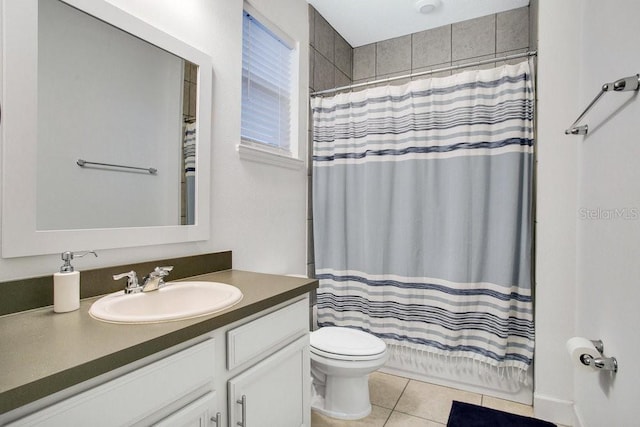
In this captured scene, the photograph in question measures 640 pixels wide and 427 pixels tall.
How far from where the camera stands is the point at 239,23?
1.85 meters

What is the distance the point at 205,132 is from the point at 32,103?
2.20ft

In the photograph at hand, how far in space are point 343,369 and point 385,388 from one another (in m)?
0.61

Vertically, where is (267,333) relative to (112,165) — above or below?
below

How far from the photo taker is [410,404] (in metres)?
2.01

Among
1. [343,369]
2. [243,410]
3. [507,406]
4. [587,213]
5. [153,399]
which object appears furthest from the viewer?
[507,406]

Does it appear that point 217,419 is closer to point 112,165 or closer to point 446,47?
→ point 112,165

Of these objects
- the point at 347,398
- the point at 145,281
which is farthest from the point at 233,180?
the point at 347,398

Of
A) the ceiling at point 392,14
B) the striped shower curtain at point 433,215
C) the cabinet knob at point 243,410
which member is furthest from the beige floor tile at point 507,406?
the ceiling at point 392,14

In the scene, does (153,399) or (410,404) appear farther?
(410,404)

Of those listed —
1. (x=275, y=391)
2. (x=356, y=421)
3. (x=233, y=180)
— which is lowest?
(x=356, y=421)

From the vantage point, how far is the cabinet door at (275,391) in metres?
1.10

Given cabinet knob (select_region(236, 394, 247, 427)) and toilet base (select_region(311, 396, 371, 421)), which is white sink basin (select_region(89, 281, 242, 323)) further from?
toilet base (select_region(311, 396, 371, 421))

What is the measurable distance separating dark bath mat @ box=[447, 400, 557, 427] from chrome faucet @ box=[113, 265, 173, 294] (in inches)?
64.1

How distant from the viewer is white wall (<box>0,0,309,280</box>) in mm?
1395
